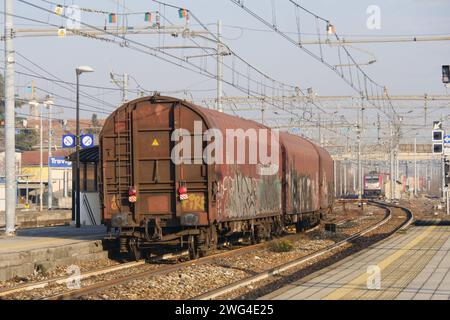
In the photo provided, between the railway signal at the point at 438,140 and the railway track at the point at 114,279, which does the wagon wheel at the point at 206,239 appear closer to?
the railway track at the point at 114,279

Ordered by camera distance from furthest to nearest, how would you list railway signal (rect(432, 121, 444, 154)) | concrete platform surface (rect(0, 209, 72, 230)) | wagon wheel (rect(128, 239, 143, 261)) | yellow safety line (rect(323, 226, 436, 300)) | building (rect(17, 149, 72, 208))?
building (rect(17, 149, 72, 208)), concrete platform surface (rect(0, 209, 72, 230)), railway signal (rect(432, 121, 444, 154)), wagon wheel (rect(128, 239, 143, 261)), yellow safety line (rect(323, 226, 436, 300))

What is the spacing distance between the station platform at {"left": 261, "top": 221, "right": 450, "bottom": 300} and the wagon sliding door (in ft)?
15.3

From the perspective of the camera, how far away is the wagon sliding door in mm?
17641

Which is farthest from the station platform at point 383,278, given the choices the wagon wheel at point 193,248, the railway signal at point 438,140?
the railway signal at point 438,140

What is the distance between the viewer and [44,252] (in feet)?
55.2

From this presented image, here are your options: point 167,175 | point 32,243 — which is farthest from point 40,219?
point 167,175

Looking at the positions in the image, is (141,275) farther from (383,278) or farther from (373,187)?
(373,187)

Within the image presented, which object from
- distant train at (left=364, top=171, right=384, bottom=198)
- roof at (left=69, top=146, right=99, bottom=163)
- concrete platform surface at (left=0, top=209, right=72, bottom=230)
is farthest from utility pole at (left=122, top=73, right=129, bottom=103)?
distant train at (left=364, top=171, right=384, bottom=198)

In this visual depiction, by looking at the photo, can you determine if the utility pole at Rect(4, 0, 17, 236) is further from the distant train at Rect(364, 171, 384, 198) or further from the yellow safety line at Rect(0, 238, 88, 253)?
the distant train at Rect(364, 171, 384, 198)

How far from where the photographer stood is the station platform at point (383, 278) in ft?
36.0

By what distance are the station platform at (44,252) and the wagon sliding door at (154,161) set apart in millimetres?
1917

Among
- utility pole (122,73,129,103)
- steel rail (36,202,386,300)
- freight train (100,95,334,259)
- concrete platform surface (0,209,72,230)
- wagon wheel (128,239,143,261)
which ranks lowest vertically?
concrete platform surface (0,209,72,230)

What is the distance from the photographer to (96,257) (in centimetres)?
1873

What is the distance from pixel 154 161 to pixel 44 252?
3.37m
